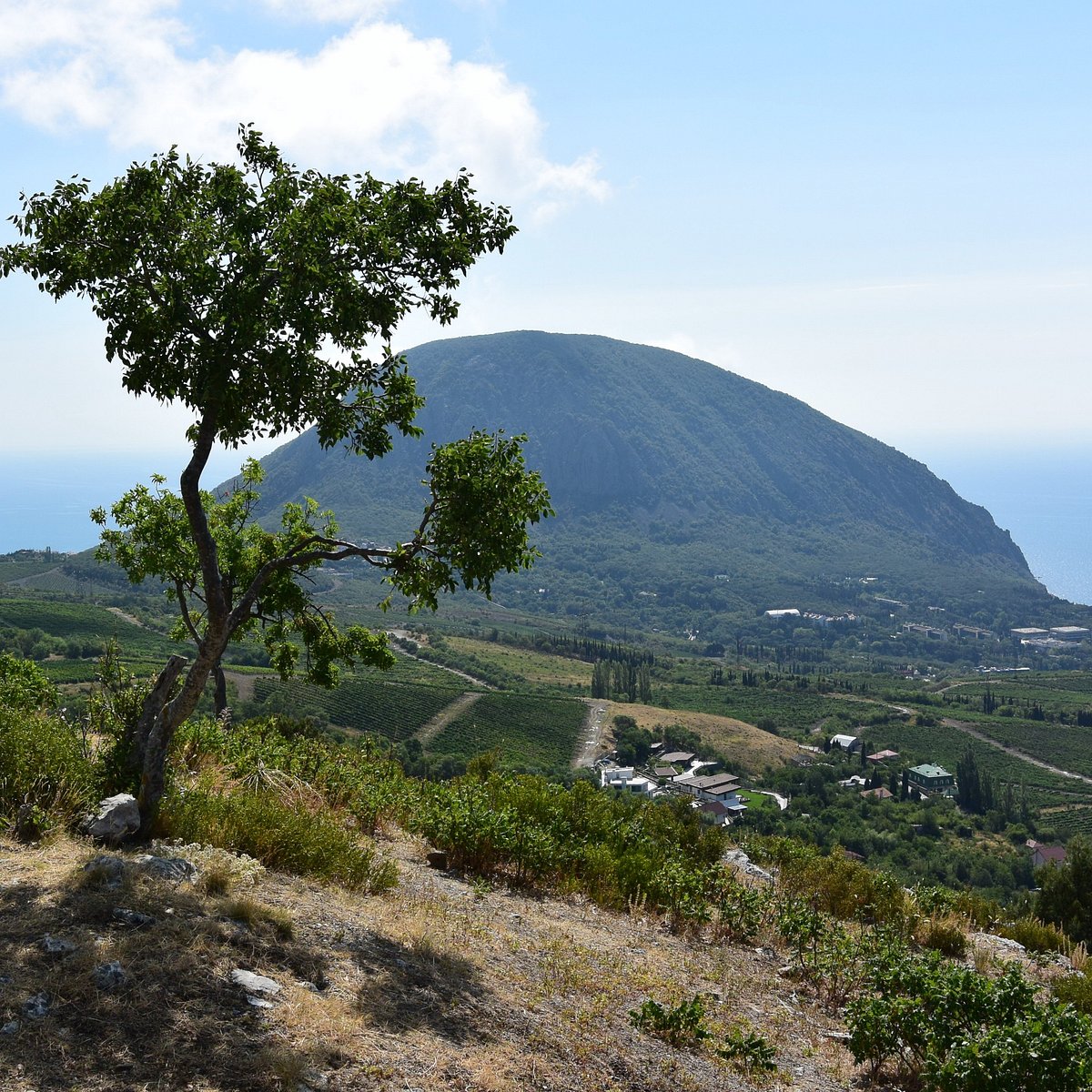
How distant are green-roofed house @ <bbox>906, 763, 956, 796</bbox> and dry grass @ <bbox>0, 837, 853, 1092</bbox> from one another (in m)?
107

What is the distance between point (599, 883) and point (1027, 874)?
73.6m

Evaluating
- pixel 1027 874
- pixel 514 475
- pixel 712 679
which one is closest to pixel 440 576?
pixel 514 475

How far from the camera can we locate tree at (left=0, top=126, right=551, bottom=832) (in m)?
7.85

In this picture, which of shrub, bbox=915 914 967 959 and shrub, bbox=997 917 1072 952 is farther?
shrub, bbox=997 917 1072 952

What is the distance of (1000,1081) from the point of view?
5977mm

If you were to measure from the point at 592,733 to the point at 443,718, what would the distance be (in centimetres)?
1985

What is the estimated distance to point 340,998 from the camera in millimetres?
6215

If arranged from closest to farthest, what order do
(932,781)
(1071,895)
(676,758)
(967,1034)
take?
(967,1034), (1071,895), (676,758), (932,781)

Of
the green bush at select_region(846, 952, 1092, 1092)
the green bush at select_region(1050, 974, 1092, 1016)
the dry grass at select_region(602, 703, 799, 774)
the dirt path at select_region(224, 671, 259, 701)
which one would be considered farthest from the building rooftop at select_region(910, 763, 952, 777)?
the green bush at select_region(846, 952, 1092, 1092)

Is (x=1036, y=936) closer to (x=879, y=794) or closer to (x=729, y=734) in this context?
(x=879, y=794)

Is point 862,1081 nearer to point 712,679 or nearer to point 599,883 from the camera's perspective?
point 599,883

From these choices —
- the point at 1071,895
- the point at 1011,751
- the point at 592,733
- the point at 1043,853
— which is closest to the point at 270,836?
the point at 1071,895

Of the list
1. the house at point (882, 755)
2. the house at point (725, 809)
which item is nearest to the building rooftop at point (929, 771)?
the house at point (882, 755)

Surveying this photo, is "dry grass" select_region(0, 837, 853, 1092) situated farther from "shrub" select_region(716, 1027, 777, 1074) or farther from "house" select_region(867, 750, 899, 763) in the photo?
"house" select_region(867, 750, 899, 763)
